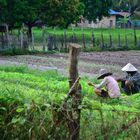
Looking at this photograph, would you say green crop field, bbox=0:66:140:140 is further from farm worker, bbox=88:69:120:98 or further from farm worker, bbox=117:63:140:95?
farm worker, bbox=117:63:140:95

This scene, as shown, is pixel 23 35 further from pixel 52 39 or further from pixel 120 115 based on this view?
pixel 120 115

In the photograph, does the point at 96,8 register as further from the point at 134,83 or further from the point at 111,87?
the point at 111,87

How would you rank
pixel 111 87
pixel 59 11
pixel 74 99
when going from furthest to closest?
pixel 59 11
pixel 111 87
pixel 74 99

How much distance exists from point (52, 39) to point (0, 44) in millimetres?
3759

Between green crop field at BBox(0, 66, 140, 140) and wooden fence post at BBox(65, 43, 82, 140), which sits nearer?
wooden fence post at BBox(65, 43, 82, 140)

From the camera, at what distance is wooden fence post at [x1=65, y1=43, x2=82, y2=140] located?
6.28 meters

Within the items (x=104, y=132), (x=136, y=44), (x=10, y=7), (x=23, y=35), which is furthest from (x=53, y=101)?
(x=136, y=44)

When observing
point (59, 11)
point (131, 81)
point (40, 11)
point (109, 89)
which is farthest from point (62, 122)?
point (40, 11)

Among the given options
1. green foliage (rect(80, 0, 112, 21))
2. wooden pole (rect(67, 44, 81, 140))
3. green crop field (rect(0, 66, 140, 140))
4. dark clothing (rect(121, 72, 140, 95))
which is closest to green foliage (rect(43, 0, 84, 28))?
green foliage (rect(80, 0, 112, 21))

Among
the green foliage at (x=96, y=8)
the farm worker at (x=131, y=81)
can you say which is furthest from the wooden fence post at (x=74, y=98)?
the green foliage at (x=96, y=8)

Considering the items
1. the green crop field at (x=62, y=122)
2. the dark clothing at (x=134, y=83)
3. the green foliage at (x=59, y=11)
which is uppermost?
the green foliage at (x=59, y=11)

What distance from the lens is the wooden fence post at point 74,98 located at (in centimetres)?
628

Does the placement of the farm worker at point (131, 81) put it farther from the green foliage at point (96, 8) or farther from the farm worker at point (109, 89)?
the green foliage at point (96, 8)

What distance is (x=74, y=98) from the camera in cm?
627
